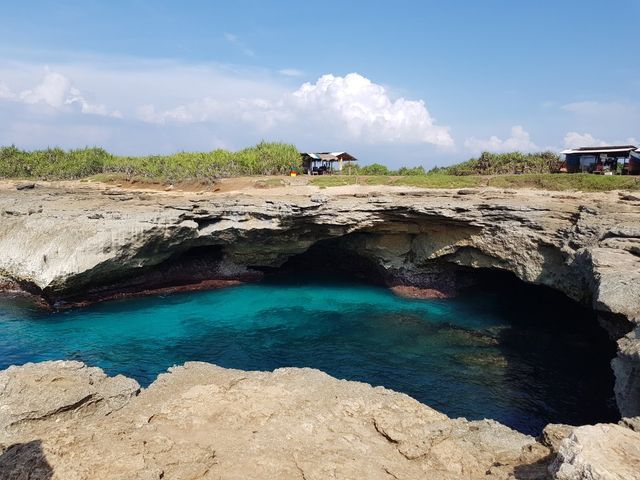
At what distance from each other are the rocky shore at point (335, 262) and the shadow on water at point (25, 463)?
0.28 feet

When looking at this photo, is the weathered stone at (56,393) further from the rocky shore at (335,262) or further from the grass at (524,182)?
the grass at (524,182)

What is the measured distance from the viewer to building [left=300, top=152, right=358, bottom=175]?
55781 millimetres

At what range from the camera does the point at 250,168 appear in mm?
52750

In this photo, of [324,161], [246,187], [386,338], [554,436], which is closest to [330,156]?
[324,161]

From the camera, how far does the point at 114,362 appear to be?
66.8 ft

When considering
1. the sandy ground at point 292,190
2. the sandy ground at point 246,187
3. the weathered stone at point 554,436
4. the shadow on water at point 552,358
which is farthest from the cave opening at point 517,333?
the weathered stone at point 554,436

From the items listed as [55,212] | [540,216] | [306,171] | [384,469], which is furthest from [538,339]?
[306,171]

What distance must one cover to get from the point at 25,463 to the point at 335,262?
32.1m

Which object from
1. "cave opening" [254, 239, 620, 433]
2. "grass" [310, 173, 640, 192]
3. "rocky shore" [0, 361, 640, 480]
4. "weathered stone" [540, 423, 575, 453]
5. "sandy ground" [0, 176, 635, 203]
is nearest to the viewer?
"rocky shore" [0, 361, 640, 480]

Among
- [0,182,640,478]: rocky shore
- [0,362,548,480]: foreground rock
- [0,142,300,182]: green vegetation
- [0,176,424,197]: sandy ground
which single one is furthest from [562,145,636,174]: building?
[0,362,548,480]: foreground rock

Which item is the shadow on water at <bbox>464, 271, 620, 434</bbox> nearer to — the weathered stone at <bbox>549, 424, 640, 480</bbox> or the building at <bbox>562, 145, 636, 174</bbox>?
the weathered stone at <bbox>549, 424, 640, 480</bbox>

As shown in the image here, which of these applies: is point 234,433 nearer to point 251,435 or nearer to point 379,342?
point 251,435

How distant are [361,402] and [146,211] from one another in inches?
920

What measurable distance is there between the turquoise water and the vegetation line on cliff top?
1060 centimetres
